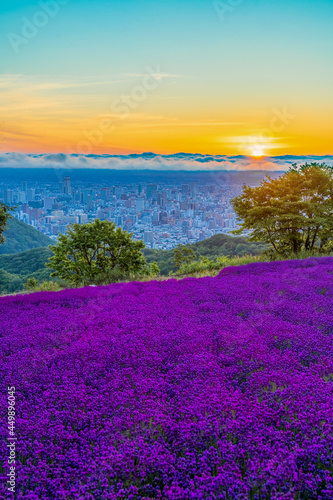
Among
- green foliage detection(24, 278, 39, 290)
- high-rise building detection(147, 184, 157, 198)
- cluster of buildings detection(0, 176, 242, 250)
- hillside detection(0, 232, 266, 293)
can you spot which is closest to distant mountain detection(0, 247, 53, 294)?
hillside detection(0, 232, 266, 293)

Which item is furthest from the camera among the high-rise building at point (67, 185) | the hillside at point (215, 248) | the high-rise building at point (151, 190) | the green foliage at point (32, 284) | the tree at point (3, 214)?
the high-rise building at point (151, 190)

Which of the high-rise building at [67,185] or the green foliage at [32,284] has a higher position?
the high-rise building at [67,185]

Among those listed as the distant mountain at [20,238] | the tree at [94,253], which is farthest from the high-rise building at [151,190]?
the tree at [94,253]

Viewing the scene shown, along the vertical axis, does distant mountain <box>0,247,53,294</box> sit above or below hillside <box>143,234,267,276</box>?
below

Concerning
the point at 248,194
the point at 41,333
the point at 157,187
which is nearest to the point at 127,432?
the point at 41,333

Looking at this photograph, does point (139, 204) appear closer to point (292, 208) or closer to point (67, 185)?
point (67, 185)

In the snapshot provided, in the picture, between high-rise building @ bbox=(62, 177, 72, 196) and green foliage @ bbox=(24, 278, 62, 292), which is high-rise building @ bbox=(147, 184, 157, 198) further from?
green foliage @ bbox=(24, 278, 62, 292)

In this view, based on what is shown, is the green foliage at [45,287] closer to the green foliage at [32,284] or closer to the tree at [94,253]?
the green foliage at [32,284]

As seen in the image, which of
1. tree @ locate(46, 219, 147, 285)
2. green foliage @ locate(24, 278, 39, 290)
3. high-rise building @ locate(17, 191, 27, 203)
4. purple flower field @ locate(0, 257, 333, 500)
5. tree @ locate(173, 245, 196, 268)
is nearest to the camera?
purple flower field @ locate(0, 257, 333, 500)
